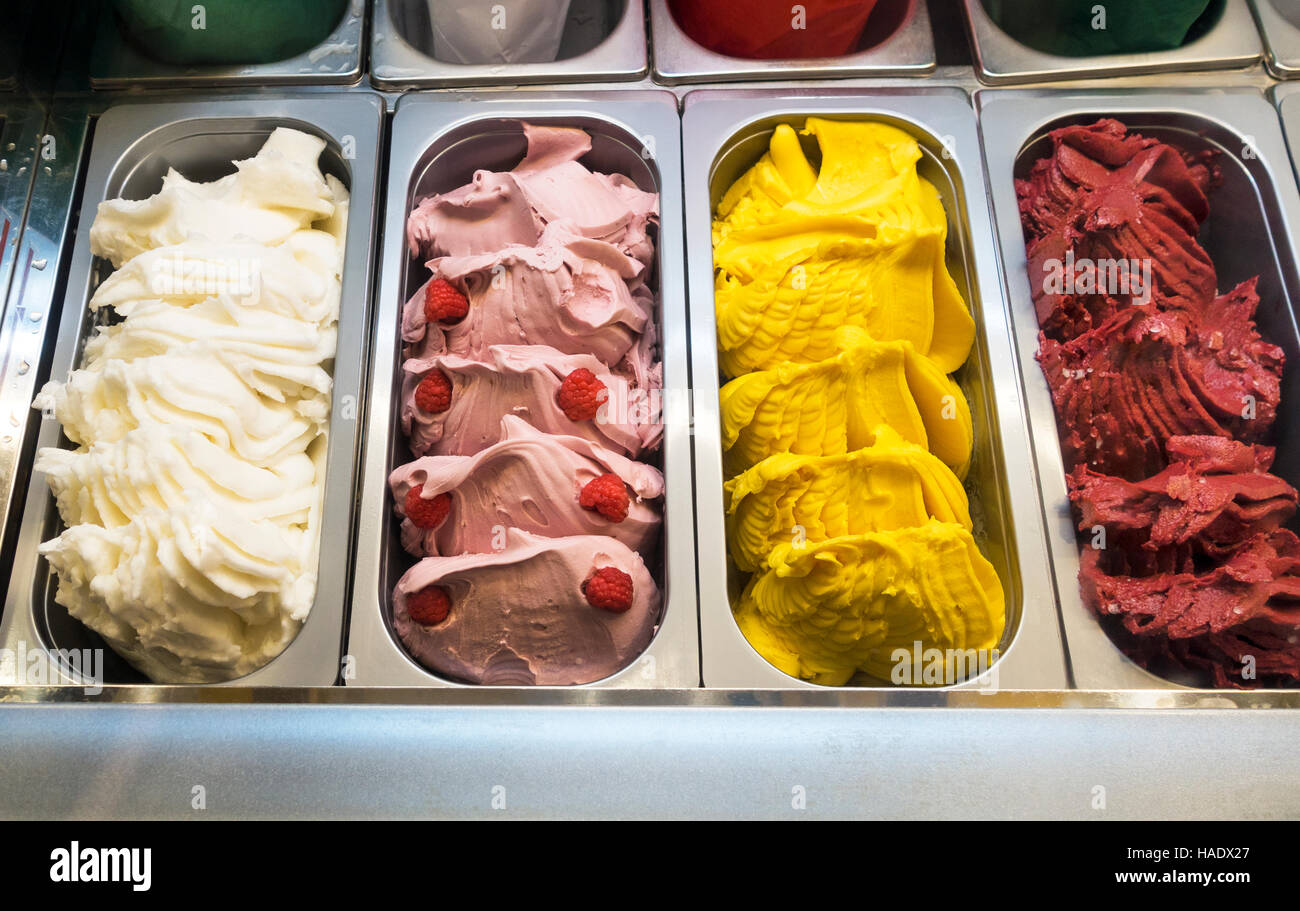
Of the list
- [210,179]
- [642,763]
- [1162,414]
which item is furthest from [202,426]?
[1162,414]

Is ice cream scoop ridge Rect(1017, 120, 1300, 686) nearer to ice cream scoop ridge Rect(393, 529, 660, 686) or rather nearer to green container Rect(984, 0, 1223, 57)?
green container Rect(984, 0, 1223, 57)

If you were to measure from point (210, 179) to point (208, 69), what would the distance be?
215 millimetres

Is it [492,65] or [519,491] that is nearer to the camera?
[519,491]

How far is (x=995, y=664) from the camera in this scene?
1296 mm

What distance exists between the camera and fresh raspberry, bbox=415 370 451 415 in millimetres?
1479

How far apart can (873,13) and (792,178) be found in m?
0.57

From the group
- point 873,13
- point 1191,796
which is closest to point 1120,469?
point 1191,796

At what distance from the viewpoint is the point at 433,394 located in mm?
1480

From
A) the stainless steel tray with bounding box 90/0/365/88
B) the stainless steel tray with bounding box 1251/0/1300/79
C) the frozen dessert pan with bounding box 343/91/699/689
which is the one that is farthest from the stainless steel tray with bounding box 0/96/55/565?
the stainless steel tray with bounding box 1251/0/1300/79

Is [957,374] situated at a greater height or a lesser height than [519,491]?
greater

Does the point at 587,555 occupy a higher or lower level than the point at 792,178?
lower

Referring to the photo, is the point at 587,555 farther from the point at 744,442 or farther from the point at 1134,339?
the point at 1134,339

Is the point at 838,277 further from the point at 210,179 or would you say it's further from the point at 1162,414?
the point at 210,179
